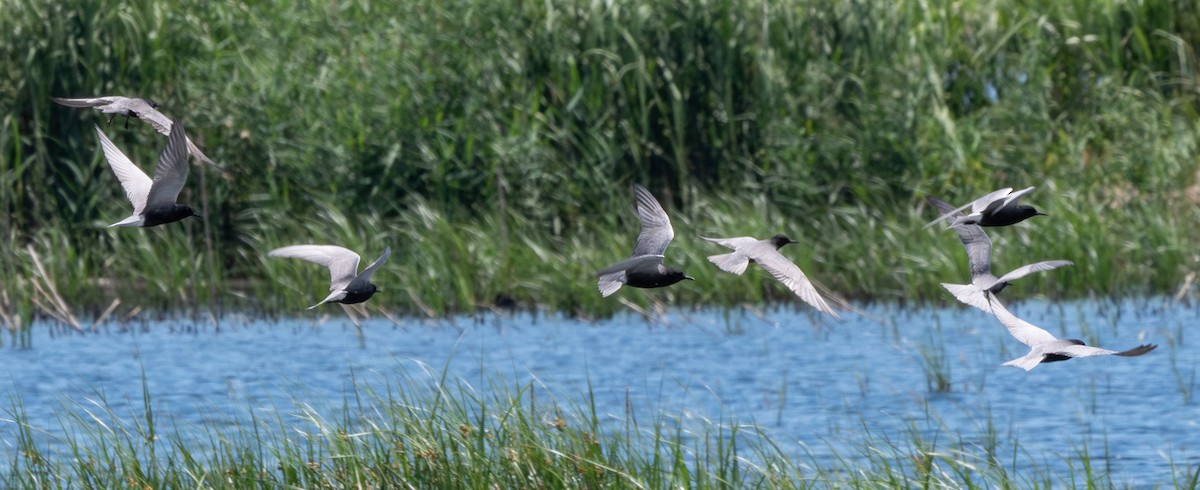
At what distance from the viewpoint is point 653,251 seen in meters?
5.11

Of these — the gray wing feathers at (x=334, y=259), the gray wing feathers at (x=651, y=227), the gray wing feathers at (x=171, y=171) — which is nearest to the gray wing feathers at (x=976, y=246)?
the gray wing feathers at (x=651, y=227)

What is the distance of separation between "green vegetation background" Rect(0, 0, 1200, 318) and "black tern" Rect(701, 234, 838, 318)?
25.6 ft

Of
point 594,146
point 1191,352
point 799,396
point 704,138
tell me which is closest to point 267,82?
point 594,146

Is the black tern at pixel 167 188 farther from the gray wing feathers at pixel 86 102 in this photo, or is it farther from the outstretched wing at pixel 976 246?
the outstretched wing at pixel 976 246

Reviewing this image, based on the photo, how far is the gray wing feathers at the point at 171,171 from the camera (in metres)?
4.33

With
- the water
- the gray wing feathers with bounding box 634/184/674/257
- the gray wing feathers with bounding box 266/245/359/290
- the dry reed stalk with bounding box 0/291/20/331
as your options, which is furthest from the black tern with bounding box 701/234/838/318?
the dry reed stalk with bounding box 0/291/20/331

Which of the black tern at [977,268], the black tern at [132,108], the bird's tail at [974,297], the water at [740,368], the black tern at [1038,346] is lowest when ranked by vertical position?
the water at [740,368]

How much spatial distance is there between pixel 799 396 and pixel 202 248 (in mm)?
5385

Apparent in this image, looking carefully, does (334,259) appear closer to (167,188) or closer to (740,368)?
(167,188)

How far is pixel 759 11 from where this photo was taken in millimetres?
14570

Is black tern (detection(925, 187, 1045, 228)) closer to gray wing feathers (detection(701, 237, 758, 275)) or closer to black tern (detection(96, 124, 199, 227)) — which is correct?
gray wing feathers (detection(701, 237, 758, 275))

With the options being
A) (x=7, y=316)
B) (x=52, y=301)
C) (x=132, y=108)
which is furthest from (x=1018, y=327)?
(x=7, y=316)

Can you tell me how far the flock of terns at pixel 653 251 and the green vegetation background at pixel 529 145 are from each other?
7.76m

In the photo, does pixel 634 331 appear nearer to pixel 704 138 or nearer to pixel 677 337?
pixel 677 337
